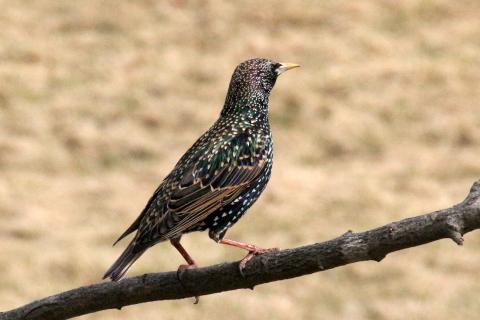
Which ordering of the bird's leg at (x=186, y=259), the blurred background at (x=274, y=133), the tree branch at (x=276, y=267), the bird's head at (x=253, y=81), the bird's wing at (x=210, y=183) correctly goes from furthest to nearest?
the blurred background at (x=274, y=133) < the bird's head at (x=253, y=81) < the bird's wing at (x=210, y=183) < the bird's leg at (x=186, y=259) < the tree branch at (x=276, y=267)

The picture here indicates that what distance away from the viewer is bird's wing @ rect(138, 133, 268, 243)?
6.37 metres

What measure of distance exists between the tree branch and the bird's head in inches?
65.7

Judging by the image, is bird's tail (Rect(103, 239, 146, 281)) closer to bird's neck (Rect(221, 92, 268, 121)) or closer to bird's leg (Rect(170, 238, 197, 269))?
bird's leg (Rect(170, 238, 197, 269))

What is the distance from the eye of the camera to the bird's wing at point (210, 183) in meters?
6.37

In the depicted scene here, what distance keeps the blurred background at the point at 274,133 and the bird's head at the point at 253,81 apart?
23.8 feet

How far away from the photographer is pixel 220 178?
6.66m

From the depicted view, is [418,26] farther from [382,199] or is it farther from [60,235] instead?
[60,235]

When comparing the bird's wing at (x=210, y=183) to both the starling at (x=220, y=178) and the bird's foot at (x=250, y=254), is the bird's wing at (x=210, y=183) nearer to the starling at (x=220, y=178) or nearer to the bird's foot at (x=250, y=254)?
the starling at (x=220, y=178)

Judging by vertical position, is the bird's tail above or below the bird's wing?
below

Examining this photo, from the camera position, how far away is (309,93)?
18750mm

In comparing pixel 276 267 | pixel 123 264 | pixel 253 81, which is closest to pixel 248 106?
pixel 253 81

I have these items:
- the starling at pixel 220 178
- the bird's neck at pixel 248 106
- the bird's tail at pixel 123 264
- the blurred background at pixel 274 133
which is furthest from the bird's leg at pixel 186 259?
the blurred background at pixel 274 133

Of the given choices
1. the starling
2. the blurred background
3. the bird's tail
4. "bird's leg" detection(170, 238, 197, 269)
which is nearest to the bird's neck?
the starling

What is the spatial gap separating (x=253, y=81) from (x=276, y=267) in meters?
2.01
